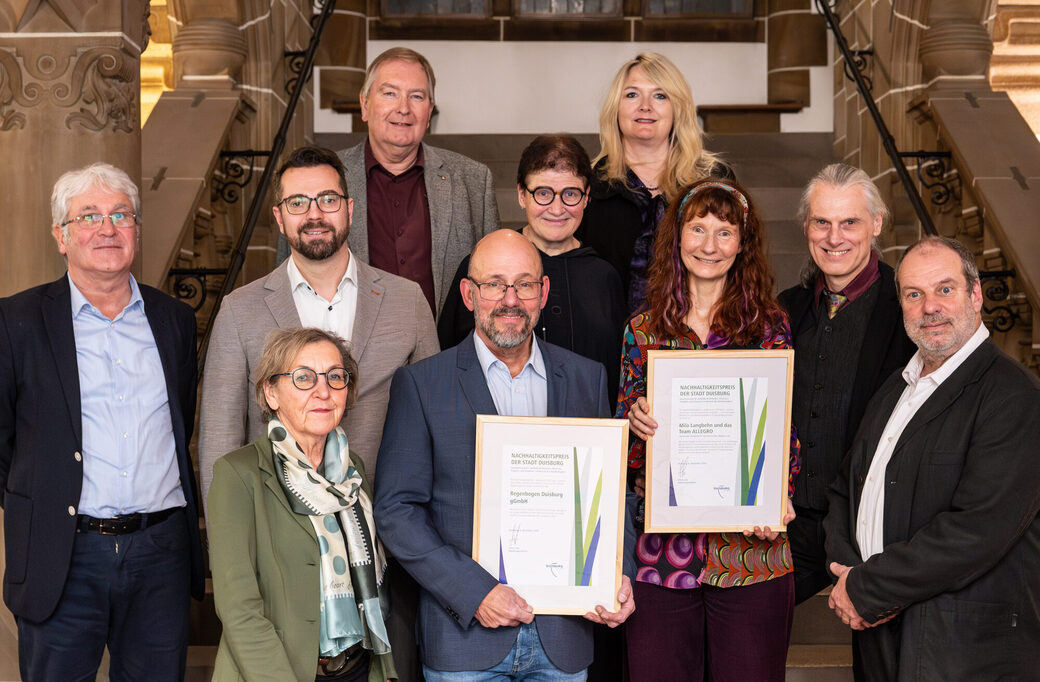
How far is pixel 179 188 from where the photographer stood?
18.9 ft

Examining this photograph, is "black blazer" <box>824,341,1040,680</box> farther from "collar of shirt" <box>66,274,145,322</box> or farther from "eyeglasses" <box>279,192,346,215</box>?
"collar of shirt" <box>66,274,145,322</box>

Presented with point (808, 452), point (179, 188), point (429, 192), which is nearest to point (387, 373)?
point (429, 192)

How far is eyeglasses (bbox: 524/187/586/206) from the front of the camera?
340 centimetres

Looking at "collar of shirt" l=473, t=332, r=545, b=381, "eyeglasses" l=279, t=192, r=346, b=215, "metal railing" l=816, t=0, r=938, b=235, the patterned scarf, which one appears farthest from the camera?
"metal railing" l=816, t=0, r=938, b=235

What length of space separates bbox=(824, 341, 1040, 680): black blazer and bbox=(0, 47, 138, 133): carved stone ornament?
2857mm


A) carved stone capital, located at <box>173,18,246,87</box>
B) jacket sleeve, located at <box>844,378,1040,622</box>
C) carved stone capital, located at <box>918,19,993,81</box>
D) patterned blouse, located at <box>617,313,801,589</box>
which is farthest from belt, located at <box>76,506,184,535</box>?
carved stone capital, located at <box>918,19,993,81</box>

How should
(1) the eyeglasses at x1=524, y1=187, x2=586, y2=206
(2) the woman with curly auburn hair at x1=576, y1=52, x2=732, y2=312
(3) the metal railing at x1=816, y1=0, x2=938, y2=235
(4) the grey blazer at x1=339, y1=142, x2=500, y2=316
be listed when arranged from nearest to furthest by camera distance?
(1) the eyeglasses at x1=524, y1=187, x2=586, y2=206 → (2) the woman with curly auburn hair at x1=576, y1=52, x2=732, y2=312 → (4) the grey blazer at x1=339, y1=142, x2=500, y2=316 → (3) the metal railing at x1=816, y1=0, x2=938, y2=235

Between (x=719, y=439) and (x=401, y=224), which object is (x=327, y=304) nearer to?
(x=401, y=224)

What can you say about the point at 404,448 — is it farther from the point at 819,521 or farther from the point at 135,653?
the point at 819,521

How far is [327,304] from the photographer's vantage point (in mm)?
3291

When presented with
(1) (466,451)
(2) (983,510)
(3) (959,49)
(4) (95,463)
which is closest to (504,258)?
(1) (466,451)

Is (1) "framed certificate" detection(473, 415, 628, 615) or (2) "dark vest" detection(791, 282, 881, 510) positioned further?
(2) "dark vest" detection(791, 282, 881, 510)

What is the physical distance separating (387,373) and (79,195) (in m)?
1.00

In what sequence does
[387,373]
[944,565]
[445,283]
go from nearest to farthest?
[944,565] < [387,373] < [445,283]
